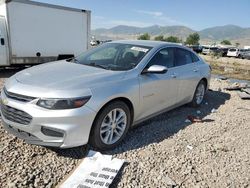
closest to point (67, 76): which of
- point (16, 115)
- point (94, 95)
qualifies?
point (94, 95)

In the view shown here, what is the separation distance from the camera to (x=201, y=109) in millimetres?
6344

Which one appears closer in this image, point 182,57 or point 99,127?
point 99,127

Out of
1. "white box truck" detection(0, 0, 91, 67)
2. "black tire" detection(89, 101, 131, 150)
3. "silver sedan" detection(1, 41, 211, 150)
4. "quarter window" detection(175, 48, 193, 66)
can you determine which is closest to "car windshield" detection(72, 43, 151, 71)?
"silver sedan" detection(1, 41, 211, 150)

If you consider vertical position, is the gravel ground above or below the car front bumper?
below

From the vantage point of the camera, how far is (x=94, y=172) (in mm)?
3117

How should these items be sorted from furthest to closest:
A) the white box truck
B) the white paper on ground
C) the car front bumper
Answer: the white box truck < the car front bumper < the white paper on ground

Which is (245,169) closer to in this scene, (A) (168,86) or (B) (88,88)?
(A) (168,86)

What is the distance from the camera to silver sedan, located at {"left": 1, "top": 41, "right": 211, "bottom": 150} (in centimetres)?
312

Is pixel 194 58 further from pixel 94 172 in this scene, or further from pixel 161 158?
pixel 94 172

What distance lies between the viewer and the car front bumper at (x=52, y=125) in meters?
3.07

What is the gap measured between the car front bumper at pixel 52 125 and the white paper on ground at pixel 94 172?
29 centimetres

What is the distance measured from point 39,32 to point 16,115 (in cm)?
790

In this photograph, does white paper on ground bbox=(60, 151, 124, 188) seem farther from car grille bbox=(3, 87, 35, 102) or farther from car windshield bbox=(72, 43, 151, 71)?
car windshield bbox=(72, 43, 151, 71)

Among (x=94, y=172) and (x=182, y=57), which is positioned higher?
(x=182, y=57)
